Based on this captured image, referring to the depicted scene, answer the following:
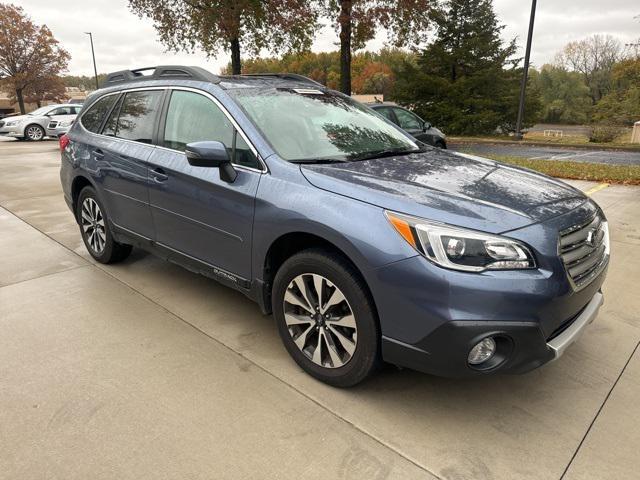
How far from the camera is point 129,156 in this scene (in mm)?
3852

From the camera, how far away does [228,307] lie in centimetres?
375

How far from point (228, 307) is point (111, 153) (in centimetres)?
165

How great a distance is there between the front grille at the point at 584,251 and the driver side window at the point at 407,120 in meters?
9.16

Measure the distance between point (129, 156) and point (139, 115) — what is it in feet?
1.22

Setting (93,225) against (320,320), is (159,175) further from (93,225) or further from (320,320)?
(320,320)

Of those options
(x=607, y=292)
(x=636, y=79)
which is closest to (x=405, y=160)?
(x=607, y=292)

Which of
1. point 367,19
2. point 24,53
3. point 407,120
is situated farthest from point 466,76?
point 24,53

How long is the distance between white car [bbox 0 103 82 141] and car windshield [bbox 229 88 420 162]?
19.6 m

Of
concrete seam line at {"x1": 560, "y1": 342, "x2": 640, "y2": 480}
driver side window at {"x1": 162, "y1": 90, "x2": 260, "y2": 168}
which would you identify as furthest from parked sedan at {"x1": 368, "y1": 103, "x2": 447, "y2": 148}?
concrete seam line at {"x1": 560, "y1": 342, "x2": 640, "y2": 480}

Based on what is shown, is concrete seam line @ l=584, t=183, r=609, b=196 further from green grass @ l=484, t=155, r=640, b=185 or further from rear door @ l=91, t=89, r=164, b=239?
rear door @ l=91, t=89, r=164, b=239

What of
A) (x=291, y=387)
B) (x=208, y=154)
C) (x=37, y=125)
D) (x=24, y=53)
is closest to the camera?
(x=291, y=387)

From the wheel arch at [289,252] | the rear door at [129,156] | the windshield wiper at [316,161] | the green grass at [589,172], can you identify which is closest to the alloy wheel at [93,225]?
the rear door at [129,156]

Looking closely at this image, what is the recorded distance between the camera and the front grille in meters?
2.37

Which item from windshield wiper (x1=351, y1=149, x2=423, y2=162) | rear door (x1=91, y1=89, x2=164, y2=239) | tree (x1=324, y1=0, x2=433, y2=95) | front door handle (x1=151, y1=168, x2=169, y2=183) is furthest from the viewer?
tree (x1=324, y1=0, x2=433, y2=95)
